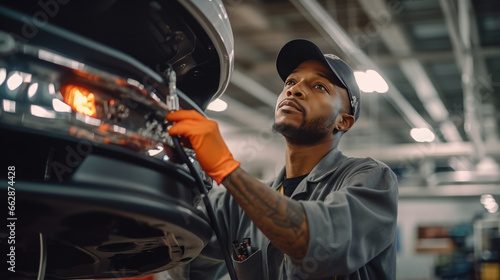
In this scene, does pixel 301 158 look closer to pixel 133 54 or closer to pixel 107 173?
pixel 133 54

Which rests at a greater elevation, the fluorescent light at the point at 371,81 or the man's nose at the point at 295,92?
the fluorescent light at the point at 371,81

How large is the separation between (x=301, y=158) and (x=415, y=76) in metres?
5.79

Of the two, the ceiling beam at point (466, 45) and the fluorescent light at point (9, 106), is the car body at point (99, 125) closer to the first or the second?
the fluorescent light at point (9, 106)

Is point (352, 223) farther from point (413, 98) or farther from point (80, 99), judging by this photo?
point (413, 98)

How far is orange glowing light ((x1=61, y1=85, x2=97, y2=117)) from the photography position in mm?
671

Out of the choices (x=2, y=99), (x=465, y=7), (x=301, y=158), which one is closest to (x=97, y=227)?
(x=2, y=99)

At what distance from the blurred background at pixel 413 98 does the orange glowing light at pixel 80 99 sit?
3.55 m

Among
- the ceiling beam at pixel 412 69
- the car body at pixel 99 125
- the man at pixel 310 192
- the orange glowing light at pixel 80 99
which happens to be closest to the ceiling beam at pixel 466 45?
the ceiling beam at pixel 412 69

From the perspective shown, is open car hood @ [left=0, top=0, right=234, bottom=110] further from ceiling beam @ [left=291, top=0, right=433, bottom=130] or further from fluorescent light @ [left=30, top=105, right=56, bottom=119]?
ceiling beam @ [left=291, top=0, right=433, bottom=130]

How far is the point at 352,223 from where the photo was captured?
1044 mm

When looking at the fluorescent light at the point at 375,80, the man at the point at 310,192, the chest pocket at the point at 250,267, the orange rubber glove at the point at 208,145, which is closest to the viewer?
the orange rubber glove at the point at 208,145

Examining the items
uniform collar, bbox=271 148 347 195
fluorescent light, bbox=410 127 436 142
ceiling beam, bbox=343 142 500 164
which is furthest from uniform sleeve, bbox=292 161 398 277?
ceiling beam, bbox=343 142 500 164

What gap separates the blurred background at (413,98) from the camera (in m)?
5.34

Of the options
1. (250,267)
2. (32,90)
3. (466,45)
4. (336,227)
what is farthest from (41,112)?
(466,45)
